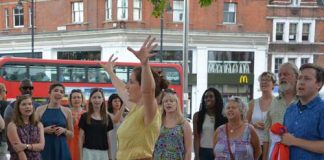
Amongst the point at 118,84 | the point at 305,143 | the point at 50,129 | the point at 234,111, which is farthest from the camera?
the point at 50,129

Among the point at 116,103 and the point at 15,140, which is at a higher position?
the point at 116,103

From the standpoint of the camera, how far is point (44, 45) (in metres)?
31.9

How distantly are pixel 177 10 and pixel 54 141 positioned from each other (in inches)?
987

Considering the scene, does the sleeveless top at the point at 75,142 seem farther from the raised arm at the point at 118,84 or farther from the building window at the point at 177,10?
the building window at the point at 177,10

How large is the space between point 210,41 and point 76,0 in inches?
380

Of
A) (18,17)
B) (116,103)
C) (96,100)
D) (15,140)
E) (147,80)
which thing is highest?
(18,17)

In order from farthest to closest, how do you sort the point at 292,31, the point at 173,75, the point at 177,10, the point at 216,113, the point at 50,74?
the point at 292,31, the point at 177,10, the point at 173,75, the point at 50,74, the point at 216,113

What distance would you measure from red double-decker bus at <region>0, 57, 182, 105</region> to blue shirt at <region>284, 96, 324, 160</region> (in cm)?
1740

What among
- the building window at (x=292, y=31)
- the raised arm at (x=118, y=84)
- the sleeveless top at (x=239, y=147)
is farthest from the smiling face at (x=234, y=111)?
the building window at (x=292, y=31)

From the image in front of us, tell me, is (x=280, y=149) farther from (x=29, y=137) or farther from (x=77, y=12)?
(x=77, y=12)

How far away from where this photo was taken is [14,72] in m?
20.7

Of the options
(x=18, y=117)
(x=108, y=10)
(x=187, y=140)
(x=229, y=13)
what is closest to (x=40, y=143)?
(x=18, y=117)

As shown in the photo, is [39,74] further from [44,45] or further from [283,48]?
[283,48]

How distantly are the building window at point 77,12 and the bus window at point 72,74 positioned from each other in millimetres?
10017
